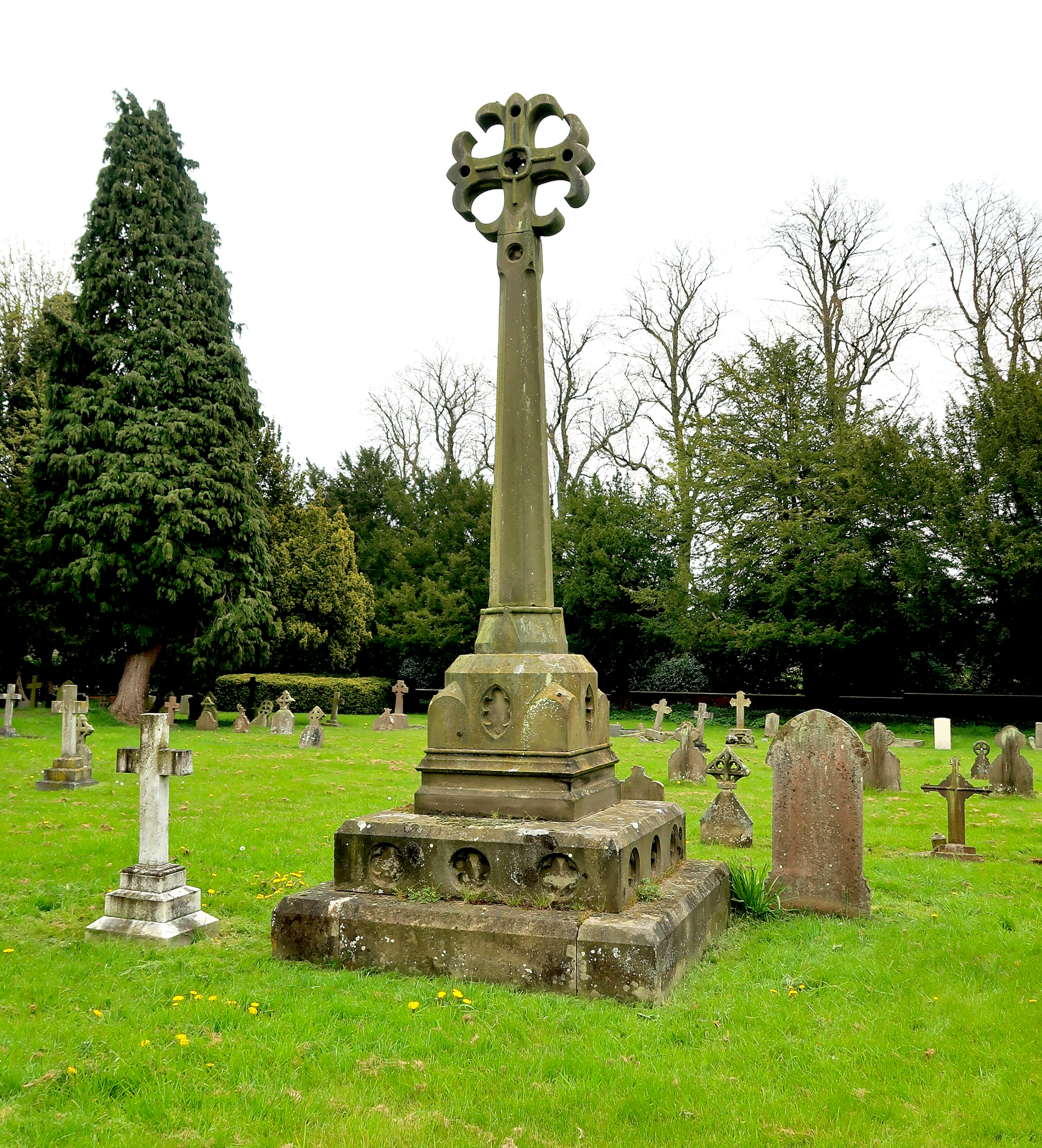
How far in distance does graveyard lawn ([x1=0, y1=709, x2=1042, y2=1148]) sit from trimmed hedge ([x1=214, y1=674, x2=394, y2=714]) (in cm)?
1985

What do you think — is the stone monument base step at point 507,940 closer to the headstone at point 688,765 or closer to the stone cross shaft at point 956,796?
the stone cross shaft at point 956,796

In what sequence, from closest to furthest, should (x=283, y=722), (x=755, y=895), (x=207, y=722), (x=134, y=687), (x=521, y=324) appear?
(x=521, y=324) → (x=755, y=895) → (x=283, y=722) → (x=207, y=722) → (x=134, y=687)

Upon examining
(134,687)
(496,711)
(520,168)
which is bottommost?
(134,687)

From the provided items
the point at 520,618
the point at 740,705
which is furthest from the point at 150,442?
the point at 520,618

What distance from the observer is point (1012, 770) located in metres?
12.8

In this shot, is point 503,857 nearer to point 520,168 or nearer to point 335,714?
point 520,168

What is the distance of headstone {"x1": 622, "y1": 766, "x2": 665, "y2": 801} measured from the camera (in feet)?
28.0

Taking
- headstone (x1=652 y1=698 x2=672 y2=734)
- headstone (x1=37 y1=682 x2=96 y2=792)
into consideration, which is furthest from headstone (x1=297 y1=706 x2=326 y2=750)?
headstone (x1=652 y1=698 x2=672 y2=734)

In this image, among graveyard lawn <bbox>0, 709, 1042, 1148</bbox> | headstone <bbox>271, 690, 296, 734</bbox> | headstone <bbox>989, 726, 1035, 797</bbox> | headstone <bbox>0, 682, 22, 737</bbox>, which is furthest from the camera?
headstone <bbox>271, 690, 296, 734</bbox>

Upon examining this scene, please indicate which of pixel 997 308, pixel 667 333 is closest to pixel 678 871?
pixel 997 308

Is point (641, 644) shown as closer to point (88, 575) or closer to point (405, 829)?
point (88, 575)

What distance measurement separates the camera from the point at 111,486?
68.5 feet

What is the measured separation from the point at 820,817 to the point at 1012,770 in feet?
26.3

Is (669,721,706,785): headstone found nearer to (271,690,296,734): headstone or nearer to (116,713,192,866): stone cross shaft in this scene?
(116,713,192,866): stone cross shaft
